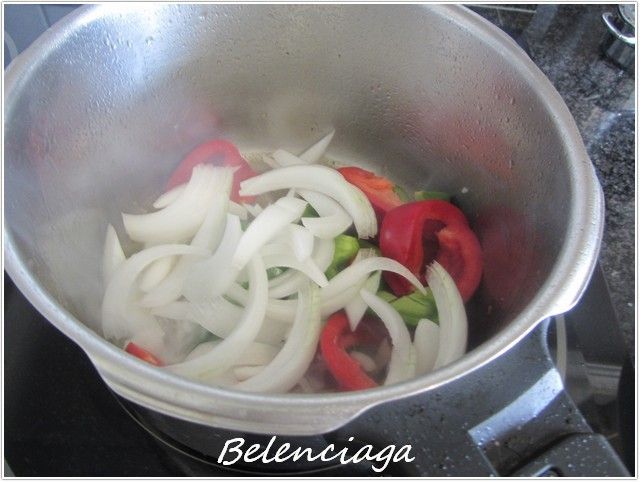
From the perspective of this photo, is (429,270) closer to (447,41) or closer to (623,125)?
(447,41)

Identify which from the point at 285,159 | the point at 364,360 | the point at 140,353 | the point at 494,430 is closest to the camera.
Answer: the point at 494,430

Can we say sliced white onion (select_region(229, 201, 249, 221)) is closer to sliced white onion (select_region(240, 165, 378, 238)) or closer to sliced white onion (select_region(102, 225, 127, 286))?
sliced white onion (select_region(240, 165, 378, 238))

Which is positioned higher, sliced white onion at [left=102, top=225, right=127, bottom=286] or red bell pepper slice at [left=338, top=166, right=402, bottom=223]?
red bell pepper slice at [left=338, top=166, right=402, bottom=223]

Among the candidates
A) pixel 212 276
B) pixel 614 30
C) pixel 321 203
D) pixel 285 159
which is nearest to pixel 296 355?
pixel 212 276

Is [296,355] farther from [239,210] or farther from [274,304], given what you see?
[239,210]

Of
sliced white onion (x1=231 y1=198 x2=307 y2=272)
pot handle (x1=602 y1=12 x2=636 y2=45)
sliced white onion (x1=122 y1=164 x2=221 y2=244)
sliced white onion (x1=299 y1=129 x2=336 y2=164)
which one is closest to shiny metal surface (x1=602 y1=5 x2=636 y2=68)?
pot handle (x1=602 y1=12 x2=636 y2=45)

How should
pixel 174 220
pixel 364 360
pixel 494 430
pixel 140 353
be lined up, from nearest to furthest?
pixel 494 430 → pixel 140 353 → pixel 364 360 → pixel 174 220
